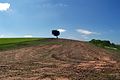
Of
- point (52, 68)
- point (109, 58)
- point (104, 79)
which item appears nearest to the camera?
point (104, 79)

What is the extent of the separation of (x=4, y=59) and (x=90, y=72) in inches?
568

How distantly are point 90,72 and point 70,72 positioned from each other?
6.24 ft

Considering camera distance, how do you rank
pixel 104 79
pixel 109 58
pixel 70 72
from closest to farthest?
pixel 104 79 → pixel 70 72 → pixel 109 58

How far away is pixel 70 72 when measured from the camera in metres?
28.7

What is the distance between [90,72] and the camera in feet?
95.5

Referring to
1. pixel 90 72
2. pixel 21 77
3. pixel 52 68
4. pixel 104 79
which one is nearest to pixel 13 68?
pixel 52 68

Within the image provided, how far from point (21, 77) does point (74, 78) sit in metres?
4.37

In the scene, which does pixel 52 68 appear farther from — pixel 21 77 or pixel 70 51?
pixel 70 51

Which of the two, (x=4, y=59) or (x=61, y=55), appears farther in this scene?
(x=61, y=55)

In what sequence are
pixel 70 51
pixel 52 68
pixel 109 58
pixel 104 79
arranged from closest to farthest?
pixel 104 79
pixel 52 68
pixel 109 58
pixel 70 51

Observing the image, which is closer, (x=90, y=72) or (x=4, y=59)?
(x=90, y=72)

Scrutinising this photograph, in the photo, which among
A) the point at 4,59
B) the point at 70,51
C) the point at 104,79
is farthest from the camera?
the point at 70,51

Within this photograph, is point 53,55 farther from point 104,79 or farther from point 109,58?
point 104,79

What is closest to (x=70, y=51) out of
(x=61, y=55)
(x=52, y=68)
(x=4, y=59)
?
(x=61, y=55)
